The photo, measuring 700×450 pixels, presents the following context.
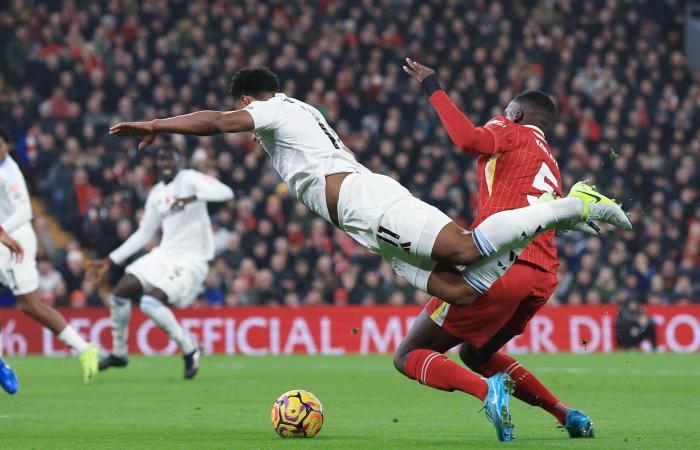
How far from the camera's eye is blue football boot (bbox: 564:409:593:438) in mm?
7859

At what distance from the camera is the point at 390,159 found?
2250 centimetres

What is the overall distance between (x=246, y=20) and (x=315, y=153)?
56.7 feet

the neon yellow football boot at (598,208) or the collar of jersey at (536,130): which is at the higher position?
the collar of jersey at (536,130)

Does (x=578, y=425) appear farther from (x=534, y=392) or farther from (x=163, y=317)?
(x=163, y=317)

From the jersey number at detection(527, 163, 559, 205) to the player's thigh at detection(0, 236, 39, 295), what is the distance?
6.15 metres

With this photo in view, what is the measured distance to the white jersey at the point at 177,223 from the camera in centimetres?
1426

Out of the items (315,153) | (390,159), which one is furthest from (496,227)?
(390,159)

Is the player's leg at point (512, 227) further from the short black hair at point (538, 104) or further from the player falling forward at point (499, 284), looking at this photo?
the short black hair at point (538, 104)

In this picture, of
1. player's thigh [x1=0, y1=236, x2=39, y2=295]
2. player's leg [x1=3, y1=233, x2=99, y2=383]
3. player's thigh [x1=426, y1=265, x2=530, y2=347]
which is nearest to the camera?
player's thigh [x1=426, y1=265, x2=530, y2=347]

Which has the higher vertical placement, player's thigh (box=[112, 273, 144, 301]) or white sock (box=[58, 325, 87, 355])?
player's thigh (box=[112, 273, 144, 301])

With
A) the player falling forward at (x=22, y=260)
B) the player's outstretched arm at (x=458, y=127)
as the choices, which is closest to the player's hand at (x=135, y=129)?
the player's outstretched arm at (x=458, y=127)

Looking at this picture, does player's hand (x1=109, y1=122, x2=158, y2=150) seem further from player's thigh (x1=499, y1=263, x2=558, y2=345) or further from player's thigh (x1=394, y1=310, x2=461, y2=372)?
player's thigh (x1=499, y1=263, x2=558, y2=345)

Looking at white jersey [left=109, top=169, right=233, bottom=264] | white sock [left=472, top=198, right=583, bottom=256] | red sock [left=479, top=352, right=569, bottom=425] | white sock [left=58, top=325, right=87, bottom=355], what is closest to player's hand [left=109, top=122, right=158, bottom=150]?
white sock [left=472, top=198, right=583, bottom=256]

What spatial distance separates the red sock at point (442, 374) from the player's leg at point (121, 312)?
685 centimetres
